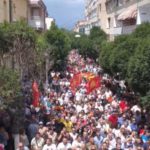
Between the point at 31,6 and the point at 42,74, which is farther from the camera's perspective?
the point at 31,6

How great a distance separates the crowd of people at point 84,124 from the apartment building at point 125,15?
711 inches

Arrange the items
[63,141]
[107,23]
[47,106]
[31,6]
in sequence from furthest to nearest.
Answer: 1. [107,23]
2. [31,6]
3. [47,106]
4. [63,141]

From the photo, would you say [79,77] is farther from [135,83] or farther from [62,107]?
[135,83]

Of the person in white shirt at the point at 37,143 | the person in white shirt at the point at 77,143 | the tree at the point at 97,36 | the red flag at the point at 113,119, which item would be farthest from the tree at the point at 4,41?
the tree at the point at 97,36

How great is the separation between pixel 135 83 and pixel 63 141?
31.8 feet

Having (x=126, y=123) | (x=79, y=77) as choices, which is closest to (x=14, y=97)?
(x=126, y=123)

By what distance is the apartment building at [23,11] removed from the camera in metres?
46.1

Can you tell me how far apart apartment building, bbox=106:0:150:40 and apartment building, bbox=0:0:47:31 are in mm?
8916

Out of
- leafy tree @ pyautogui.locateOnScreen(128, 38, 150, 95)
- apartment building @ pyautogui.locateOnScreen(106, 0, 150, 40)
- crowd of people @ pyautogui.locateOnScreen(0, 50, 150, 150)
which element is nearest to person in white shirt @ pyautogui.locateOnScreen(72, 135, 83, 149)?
crowd of people @ pyautogui.locateOnScreen(0, 50, 150, 150)

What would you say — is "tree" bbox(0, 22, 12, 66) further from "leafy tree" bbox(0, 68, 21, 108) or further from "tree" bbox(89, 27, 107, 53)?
"tree" bbox(89, 27, 107, 53)

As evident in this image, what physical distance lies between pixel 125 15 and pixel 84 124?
4064cm

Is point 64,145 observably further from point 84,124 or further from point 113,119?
point 113,119

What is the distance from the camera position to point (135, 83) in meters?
29.7

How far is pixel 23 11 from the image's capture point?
206 ft
